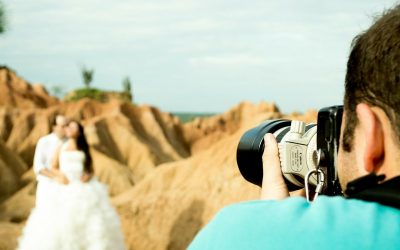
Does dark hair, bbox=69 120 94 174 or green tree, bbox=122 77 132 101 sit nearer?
dark hair, bbox=69 120 94 174

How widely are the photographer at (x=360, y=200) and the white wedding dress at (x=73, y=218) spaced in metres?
5.85

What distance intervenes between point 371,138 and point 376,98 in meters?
0.05

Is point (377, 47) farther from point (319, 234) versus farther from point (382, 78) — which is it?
point (319, 234)

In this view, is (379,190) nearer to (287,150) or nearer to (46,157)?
(287,150)

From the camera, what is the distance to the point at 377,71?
0.88m

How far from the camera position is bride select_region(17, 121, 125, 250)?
6.58m

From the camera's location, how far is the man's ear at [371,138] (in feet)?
2.90

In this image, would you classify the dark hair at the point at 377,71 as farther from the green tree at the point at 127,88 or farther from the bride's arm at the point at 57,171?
A: the green tree at the point at 127,88

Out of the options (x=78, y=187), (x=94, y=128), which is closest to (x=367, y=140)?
(x=78, y=187)

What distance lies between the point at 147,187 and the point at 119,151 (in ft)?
54.0

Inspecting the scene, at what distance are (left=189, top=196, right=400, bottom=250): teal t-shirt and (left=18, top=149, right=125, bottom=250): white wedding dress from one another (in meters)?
5.83

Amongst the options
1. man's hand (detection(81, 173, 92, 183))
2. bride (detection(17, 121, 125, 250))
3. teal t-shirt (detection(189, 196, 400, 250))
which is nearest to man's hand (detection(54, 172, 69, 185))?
bride (detection(17, 121, 125, 250))

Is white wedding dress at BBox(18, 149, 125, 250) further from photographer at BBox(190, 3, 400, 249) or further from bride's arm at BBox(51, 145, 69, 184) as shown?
photographer at BBox(190, 3, 400, 249)

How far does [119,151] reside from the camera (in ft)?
87.1
